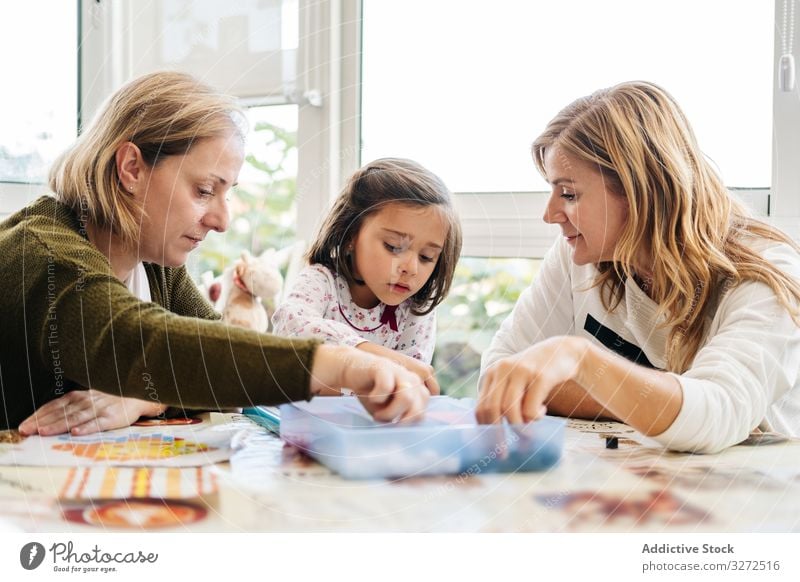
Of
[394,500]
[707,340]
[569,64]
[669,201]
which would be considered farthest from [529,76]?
[394,500]

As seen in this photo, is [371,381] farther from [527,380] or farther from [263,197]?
[263,197]

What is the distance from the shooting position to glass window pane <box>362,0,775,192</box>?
62 centimetres

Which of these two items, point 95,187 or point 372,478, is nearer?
point 372,478

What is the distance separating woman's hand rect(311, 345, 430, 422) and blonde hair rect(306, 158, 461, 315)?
0.36 ft

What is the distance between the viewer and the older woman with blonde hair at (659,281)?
52 cm

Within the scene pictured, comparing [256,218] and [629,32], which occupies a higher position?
[629,32]

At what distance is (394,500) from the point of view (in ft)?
1.47

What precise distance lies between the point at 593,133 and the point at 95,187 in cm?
38

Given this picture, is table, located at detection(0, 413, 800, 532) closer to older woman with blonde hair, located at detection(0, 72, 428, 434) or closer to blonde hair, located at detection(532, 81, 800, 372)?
older woman with blonde hair, located at detection(0, 72, 428, 434)

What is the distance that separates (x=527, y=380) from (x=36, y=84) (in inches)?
20.6

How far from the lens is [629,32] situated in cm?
62

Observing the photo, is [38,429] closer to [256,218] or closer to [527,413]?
[256,218]

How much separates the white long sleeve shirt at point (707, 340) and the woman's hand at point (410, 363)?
63 mm
